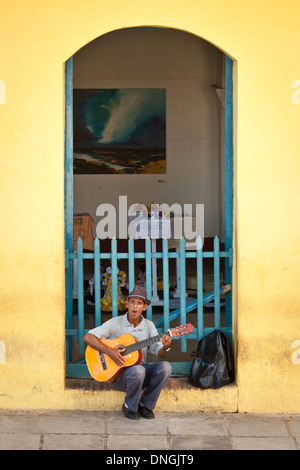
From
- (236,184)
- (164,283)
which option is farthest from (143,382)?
(236,184)

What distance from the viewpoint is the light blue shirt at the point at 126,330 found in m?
5.00

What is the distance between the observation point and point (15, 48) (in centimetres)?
491

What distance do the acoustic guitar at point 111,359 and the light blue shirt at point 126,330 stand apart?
0.08 m

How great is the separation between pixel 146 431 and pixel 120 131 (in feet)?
30.3

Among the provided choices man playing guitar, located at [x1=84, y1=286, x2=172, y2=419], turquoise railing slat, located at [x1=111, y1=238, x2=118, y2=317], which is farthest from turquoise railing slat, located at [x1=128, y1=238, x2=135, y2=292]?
man playing guitar, located at [x1=84, y1=286, x2=172, y2=419]

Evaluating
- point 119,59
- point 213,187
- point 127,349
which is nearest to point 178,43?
point 119,59

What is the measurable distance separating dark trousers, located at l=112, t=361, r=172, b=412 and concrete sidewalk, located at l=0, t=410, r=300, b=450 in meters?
0.15

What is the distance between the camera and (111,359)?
489 cm

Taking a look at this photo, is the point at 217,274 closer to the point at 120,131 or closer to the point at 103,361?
the point at 103,361

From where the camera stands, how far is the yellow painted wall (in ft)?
16.1

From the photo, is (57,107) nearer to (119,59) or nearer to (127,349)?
(127,349)

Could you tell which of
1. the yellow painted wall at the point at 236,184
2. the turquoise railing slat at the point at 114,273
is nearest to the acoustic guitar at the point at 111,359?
the yellow painted wall at the point at 236,184

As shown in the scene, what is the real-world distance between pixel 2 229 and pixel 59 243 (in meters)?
0.46

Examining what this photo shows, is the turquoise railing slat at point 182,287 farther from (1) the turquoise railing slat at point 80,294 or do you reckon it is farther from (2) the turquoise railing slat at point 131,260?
(1) the turquoise railing slat at point 80,294
